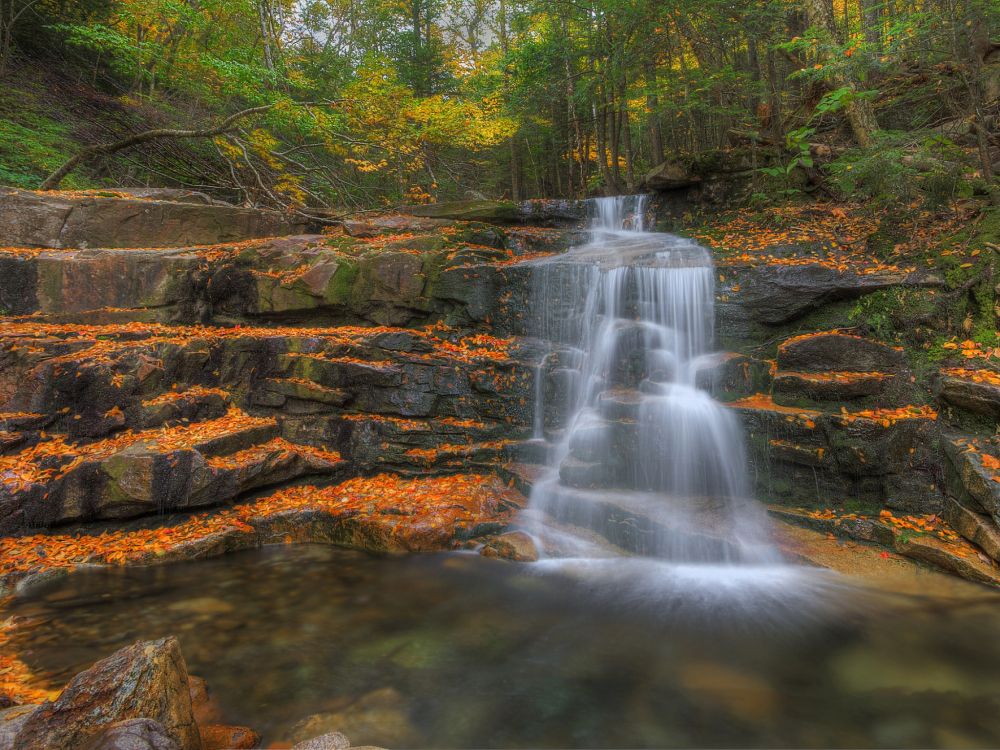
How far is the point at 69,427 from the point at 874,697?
907cm

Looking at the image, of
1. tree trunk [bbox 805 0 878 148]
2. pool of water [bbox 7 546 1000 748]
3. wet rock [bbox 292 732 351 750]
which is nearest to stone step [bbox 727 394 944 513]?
pool of water [bbox 7 546 1000 748]

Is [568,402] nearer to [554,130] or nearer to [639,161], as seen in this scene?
[554,130]

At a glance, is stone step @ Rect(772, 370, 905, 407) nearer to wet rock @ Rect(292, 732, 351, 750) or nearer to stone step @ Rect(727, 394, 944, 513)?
stone step @ Rect(727, 394, 944, 513)

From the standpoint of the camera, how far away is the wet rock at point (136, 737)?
224 centimetres

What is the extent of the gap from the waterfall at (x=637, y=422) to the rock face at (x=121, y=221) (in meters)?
6.96

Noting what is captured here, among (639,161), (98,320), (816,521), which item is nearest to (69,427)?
(98,320)

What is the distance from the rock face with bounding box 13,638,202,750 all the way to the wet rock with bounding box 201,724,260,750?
0.19 m

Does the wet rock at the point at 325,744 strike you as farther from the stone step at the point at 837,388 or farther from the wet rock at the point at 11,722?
the stone step at the point at 837,388

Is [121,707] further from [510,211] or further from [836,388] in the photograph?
[510,211]

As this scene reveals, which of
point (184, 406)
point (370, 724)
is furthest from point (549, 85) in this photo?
point (370, 724)

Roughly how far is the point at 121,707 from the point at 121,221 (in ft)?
33.0

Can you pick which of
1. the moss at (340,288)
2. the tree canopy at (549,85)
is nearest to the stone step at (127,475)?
the moss at (340,288)

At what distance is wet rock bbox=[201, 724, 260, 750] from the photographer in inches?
118

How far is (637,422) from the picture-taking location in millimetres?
6754
